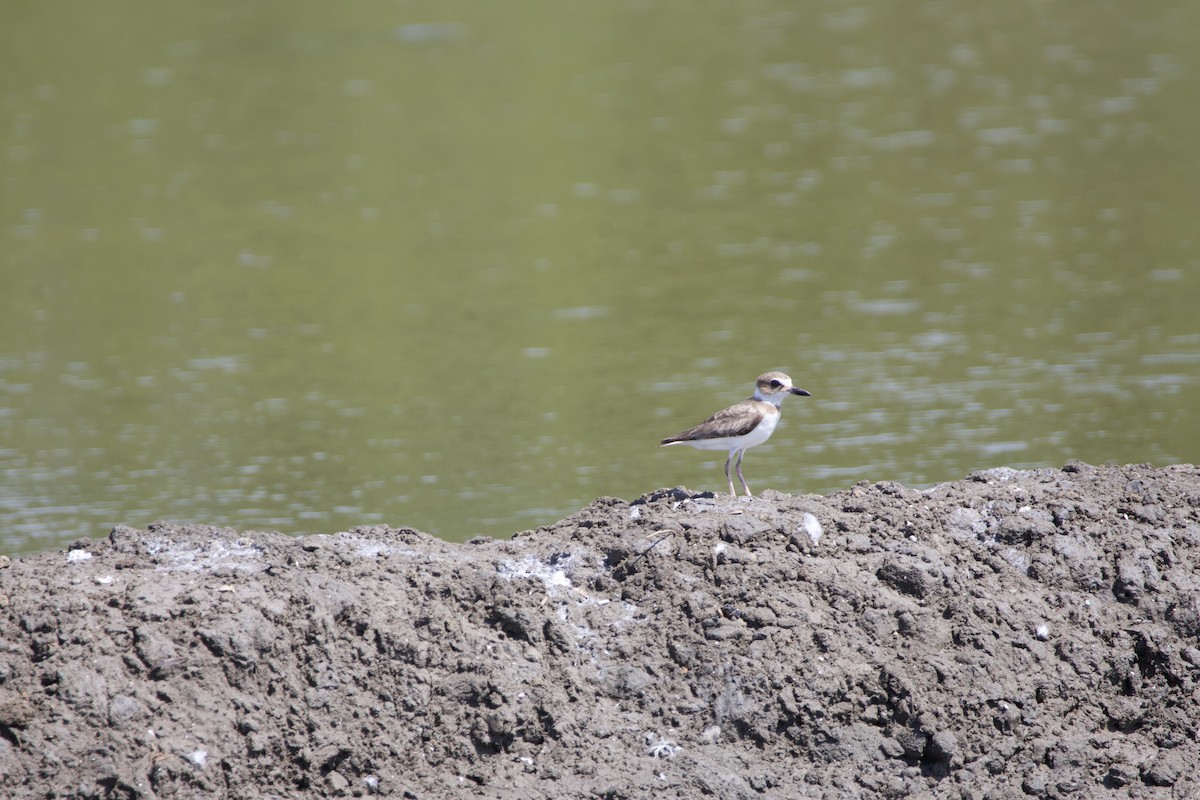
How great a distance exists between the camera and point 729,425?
9.60m

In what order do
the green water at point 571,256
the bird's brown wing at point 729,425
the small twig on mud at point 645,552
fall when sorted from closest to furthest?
1. the small twig on mud at point 645,552
2. the bird's brown wing at point 729,425
3. the green water at point 571,256

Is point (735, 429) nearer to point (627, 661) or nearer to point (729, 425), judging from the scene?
point (729, 425)

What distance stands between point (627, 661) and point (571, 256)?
14.0 metres

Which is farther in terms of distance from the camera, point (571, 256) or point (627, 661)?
point (571, 256)

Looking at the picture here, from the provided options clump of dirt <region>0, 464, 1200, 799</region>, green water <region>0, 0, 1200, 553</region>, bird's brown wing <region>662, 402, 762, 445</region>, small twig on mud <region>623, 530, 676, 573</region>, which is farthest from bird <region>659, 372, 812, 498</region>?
green water <region>0, 0, 1200, 553</region>

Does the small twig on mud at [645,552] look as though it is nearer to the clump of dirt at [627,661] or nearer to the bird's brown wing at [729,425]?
the clump of dirt at [627,661]

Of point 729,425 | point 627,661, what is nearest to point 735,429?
point 729,425

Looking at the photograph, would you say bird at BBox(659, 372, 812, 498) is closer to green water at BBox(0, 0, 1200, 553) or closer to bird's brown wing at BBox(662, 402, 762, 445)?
bird's brown wing at BBox(662, 402, 762, 445)

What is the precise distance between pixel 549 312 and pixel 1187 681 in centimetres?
1197

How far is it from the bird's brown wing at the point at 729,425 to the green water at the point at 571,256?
3489mm

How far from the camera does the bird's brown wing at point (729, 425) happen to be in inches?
377

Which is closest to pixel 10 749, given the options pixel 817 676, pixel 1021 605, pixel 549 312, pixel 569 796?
pixel 569 796

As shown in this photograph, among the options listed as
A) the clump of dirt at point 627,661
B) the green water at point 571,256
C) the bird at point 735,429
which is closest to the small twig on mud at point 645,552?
the clump of dirt at point 627,661

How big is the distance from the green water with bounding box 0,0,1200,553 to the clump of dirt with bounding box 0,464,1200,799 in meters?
3.82
